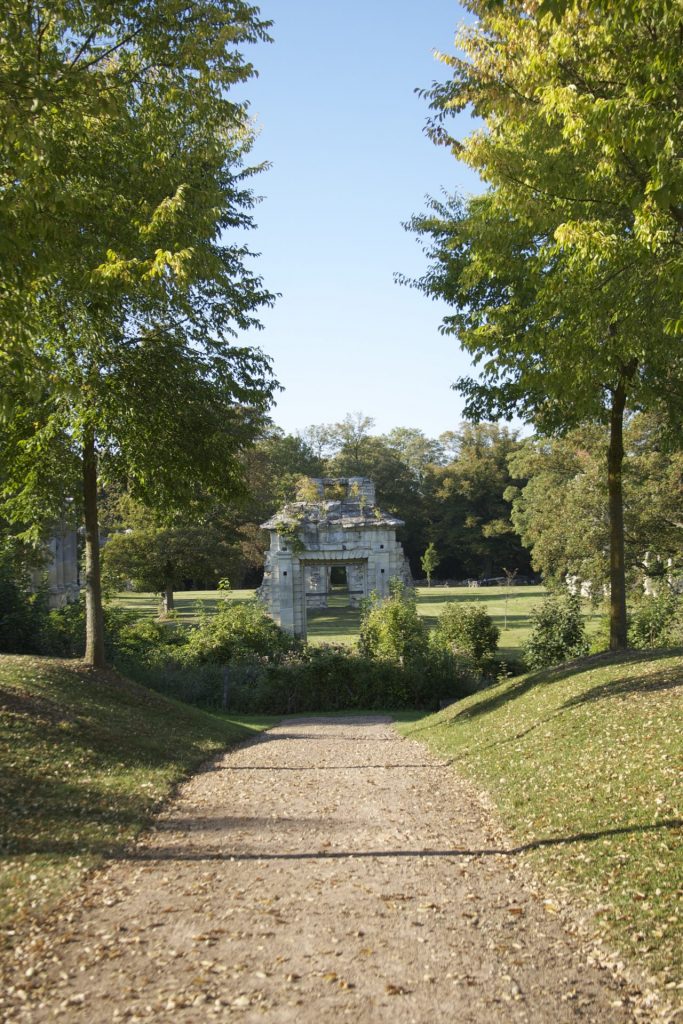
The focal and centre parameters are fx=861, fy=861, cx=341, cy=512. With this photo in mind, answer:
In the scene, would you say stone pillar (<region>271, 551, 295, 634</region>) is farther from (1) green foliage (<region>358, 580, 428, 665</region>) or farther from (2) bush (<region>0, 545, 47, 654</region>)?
(2) bush (<region>0, 545, 47, 654</region>)

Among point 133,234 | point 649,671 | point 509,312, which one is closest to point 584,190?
point 509,312

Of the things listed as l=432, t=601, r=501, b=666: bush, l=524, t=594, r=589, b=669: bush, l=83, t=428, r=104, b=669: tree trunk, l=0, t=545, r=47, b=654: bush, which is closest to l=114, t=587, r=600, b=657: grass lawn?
l=432, t=601, r=501, b=666: bush

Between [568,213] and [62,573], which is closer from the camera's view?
[568,213]

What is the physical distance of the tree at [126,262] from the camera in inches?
315

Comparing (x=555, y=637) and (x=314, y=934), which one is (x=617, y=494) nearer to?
(x=555, y=637)

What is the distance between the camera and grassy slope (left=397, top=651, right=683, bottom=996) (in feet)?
17.2

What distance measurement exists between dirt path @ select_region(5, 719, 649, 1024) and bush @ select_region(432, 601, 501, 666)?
15207 millimetres

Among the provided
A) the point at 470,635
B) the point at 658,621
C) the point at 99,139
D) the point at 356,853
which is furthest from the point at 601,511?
the point at 356,853

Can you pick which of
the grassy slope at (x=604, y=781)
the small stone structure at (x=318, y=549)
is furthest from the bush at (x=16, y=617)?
the grassy slope at (x=604, y=781)

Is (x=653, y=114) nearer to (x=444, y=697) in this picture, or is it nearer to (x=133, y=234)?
(x=133, y=234)

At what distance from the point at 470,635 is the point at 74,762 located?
1544 cm

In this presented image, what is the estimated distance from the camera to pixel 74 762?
9.44 meters

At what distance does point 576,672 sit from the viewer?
1441cm

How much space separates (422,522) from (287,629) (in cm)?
4307
